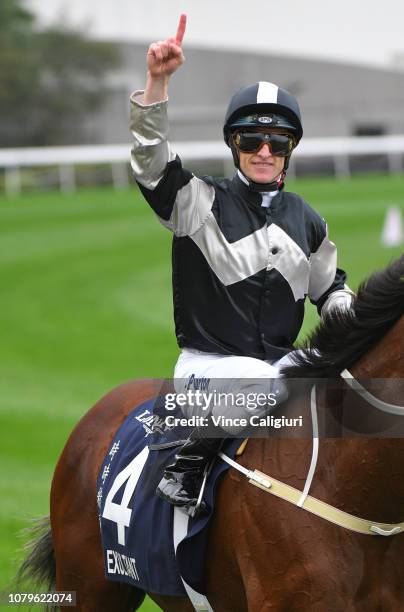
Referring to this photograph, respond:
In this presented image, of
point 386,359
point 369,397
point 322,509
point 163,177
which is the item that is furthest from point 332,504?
point 163,177

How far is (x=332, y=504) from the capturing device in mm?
3691

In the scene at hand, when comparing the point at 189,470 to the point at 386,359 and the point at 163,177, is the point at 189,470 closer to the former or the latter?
the point at 386,359

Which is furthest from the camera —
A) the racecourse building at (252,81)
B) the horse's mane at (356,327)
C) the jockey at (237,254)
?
the racecourse building at (252,81)

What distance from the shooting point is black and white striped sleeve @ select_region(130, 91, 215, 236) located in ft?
12.7

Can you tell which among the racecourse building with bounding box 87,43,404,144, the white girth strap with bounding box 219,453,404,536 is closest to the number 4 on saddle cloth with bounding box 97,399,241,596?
the white girth strap with bounding box 219,453,404,536

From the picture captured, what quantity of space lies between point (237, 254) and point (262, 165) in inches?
15.0

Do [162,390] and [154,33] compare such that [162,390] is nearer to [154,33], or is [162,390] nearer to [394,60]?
[154,33]

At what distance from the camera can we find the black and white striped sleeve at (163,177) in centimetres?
388

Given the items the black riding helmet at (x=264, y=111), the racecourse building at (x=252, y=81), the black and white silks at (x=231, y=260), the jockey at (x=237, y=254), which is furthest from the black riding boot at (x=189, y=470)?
the racecourse building at (x=252, y=81)

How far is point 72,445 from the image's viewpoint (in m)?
5.21

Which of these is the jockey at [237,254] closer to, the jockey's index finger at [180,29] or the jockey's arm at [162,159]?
the jockey's arm at [162,159]

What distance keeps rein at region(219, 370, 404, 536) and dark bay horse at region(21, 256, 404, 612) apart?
0.06ft

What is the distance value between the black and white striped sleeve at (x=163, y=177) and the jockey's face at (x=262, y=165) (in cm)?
17

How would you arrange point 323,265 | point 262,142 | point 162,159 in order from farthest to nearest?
point 323,265 → point 262,142 → point 162,159
